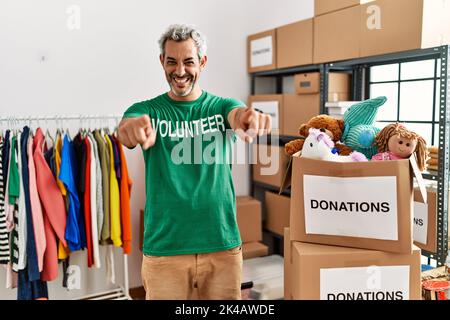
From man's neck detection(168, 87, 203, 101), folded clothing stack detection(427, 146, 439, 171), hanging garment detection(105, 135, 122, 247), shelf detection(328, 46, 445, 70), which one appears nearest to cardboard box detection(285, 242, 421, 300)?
man's neck detection(168, 87, 203, 101)

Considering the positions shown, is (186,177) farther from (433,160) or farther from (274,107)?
(274,107)

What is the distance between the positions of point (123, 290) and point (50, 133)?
1.13m

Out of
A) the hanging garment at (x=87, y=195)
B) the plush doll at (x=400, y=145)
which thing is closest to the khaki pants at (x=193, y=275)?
the plush doll at (x=400, y=145)

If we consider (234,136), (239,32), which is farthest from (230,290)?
(239,32)

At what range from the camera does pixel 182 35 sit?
4.29 feet

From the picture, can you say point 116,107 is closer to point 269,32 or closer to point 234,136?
point 269,32

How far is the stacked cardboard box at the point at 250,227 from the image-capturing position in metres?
2.92

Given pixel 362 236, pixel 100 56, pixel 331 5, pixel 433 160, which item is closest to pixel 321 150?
pixel 362 236

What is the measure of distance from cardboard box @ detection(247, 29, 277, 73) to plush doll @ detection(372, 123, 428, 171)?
1.60 meters

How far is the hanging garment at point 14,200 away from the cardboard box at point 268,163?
1.67 meters

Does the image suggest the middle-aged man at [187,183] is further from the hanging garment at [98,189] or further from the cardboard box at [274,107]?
the cardboard box at [274,107]

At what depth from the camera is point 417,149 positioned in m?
1.45

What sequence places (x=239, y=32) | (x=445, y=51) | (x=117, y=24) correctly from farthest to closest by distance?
(x=239, y=32), (x=117, y=24), (x=445, y=51)

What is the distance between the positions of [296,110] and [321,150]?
1.42m
